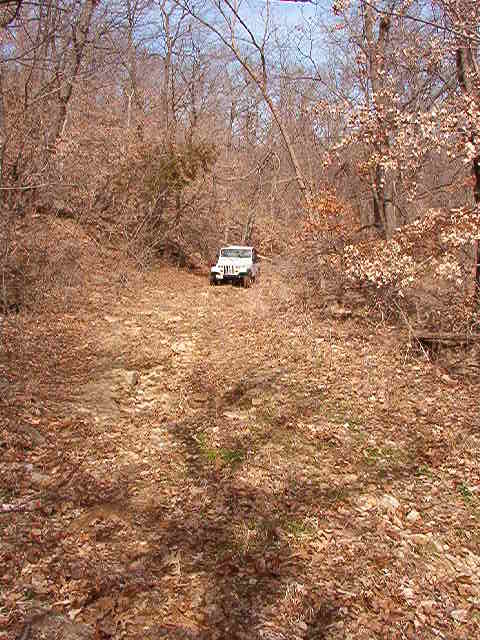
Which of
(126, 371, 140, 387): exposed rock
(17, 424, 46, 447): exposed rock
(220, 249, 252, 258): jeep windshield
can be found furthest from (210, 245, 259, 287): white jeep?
(17, 424, 46, 447): exposed rock

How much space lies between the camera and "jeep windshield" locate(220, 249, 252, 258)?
60.0 ft

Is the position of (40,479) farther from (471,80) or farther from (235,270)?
(235,270)

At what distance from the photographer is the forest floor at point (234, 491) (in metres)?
3.94

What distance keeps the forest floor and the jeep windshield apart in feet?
27.8

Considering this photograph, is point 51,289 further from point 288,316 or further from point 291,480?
point 291,480

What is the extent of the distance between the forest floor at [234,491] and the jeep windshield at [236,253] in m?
8.48

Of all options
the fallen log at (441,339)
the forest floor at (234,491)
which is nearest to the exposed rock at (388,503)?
the forest floor at (234,491)

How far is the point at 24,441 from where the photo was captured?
6117mm

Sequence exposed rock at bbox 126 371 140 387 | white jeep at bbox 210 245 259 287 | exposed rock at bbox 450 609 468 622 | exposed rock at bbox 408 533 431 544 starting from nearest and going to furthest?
1. exposed rock at bbox 450 609 468 622
2. exposed rock at bbox 408 533 431 544
3. exposed rock at bbox 126 371 140 387
4. white jeep at bbox 210 245 259 287

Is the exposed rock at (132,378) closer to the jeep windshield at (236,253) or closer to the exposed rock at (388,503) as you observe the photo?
the exposed rock at (388,503)

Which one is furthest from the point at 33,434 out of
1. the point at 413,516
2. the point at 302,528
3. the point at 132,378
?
the point at 413,516

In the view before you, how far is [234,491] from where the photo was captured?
561cm

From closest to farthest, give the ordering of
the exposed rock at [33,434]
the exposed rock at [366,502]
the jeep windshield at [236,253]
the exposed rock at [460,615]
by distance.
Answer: the exposed rock at [460,615], the exposed rock at [366,502], the exposed rock at [33,434], the jeep windshield at [236,253]

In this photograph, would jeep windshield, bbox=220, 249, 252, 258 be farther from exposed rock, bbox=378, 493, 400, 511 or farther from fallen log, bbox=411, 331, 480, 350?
exposed rock, bbox=378, 493, 400, 511
